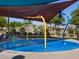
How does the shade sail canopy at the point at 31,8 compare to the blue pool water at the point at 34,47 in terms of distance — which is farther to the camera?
the shade sail canopy at the point at 31,8

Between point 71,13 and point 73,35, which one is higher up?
point 71,13

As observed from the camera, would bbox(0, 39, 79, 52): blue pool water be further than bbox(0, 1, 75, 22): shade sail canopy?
No

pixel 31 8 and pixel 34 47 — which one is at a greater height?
pixel 31 8

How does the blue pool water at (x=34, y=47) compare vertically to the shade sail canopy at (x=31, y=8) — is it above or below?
below

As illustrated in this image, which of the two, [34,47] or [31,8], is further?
[34,47]

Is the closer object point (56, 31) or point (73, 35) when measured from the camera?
point (73, 35)

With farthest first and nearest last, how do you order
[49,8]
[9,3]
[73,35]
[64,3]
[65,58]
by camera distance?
[73,35] < [49,8] < [64,3] < [9,3] < [65,58]

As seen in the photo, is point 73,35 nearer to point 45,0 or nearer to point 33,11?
point 33,11

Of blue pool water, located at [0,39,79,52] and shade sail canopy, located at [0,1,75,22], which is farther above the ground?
shade sail canopy, located at [0,1,75,22]

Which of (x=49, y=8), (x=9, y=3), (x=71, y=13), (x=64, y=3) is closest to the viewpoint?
(x=9, y=3)

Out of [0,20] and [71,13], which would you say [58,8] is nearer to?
[71,13]

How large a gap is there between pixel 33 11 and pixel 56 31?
13682 mm

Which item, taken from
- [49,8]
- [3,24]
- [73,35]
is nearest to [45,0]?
[49,8]

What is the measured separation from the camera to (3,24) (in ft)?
139
